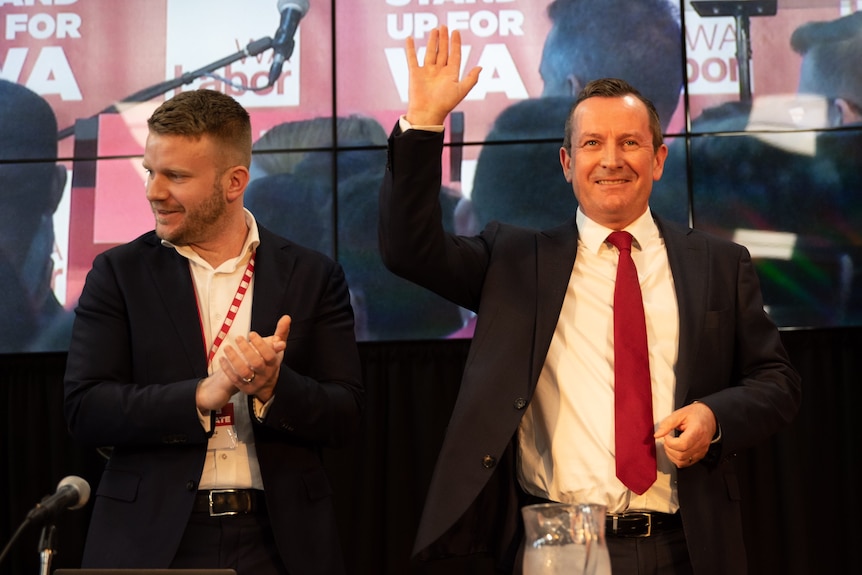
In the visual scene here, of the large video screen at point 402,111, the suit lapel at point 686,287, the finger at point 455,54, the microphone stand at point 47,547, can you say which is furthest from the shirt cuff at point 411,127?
the large video screen at point 402,111

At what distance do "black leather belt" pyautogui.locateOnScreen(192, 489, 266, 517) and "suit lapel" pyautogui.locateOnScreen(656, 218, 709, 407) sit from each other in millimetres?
943

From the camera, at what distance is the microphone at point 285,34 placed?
15.6ft

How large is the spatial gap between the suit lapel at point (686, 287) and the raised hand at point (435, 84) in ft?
2.12

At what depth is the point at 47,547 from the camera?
5.95 feet

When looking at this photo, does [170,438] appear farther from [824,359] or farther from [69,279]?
[824,359]

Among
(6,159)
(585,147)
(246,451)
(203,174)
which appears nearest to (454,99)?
(585,147)

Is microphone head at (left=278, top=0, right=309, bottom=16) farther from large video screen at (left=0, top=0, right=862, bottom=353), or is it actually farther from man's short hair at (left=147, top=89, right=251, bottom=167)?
man's short hair at (left=147, top=89, right=251, bottom=167)

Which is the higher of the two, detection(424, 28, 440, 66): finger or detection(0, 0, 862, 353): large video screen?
detection(0, 0, 862, 353): large video screen

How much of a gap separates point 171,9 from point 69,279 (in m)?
Result: 1.28

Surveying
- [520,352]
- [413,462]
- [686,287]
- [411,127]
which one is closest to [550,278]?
[520,352]

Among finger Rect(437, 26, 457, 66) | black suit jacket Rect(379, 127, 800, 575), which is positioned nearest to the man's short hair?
black suit jacket Rect(379, 127, 800, 575)

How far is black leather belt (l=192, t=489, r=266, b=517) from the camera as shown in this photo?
2.32 meters

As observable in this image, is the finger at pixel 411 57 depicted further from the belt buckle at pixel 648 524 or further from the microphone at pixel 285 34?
the microphone at pixel 285 34

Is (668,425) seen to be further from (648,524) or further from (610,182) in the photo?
(610,182)
